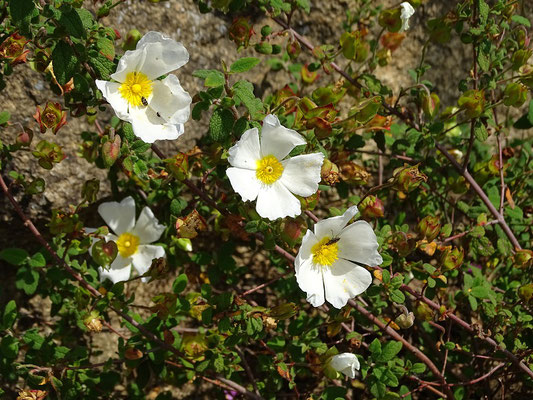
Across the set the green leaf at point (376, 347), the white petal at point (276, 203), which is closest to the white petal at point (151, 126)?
the white petal at point (276, 203)

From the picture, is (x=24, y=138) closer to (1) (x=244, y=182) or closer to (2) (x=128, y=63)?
(2) (x=128, y=63)

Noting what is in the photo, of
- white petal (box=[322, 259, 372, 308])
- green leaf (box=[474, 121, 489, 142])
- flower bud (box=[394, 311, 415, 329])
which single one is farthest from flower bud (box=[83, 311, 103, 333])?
green leaf (box=[474, 121, 489, 142])

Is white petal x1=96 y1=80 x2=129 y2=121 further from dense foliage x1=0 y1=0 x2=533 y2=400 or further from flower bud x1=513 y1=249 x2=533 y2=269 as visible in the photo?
flower bud x1=513 y1=249 x2=533 y2=269

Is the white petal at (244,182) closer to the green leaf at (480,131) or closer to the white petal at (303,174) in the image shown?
the white petal at (303,174)

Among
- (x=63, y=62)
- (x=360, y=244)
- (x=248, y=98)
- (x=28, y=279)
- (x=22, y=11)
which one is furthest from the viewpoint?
(x=28, y=279)

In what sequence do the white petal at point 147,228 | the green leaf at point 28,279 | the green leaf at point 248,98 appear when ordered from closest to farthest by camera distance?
1. the green leaf at point 248,98
2. the green leaf at point 28,279
3. the white petal at point 147,228

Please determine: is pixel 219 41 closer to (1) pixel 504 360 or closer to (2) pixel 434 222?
(2) pixel 434 222

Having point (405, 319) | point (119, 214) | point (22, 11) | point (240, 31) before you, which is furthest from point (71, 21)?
point (405, 319)
